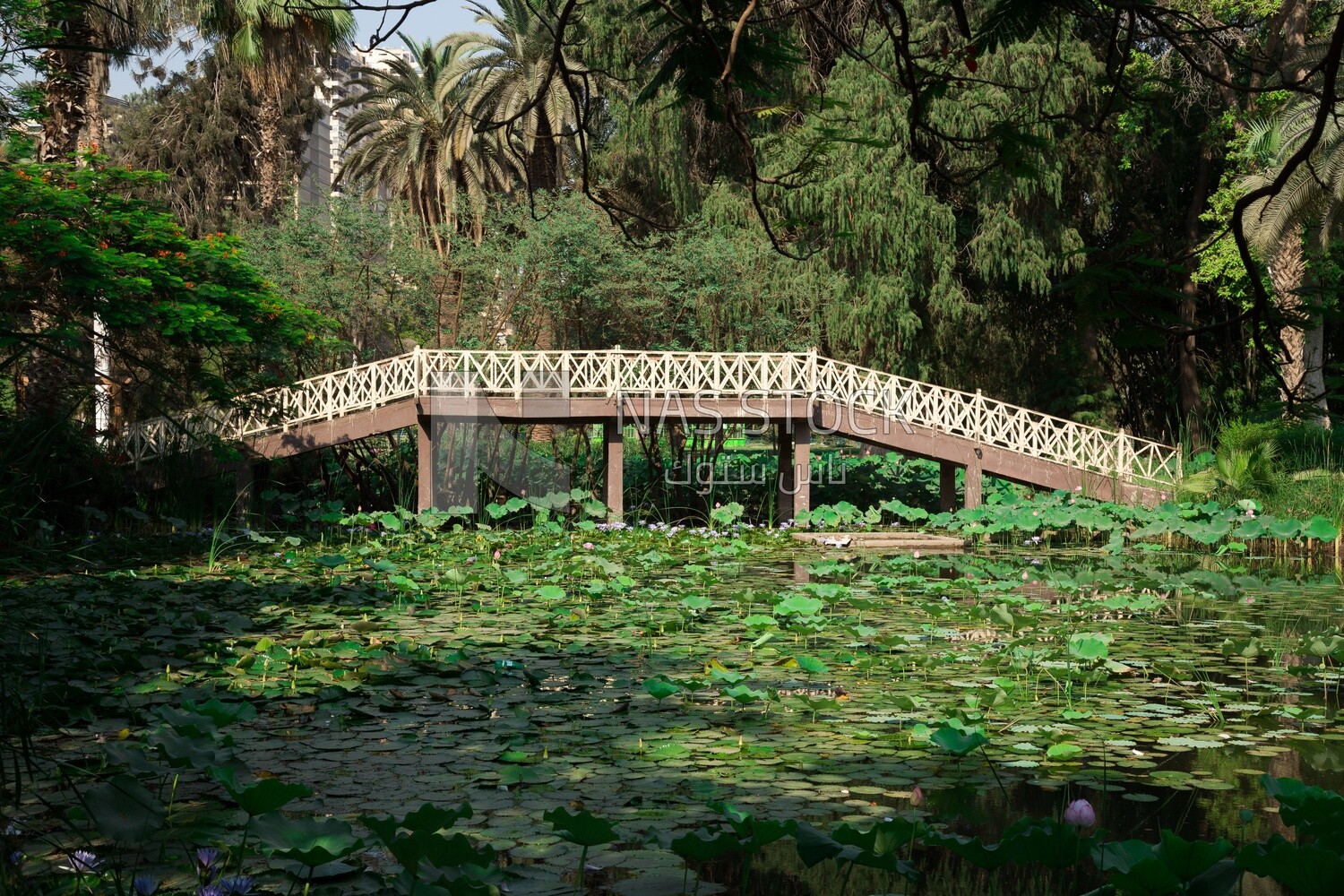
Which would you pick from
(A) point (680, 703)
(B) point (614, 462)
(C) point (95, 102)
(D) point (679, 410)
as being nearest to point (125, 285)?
(C) point (95, 102)

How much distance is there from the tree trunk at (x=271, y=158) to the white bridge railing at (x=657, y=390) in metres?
7.63

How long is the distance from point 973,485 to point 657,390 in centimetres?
551

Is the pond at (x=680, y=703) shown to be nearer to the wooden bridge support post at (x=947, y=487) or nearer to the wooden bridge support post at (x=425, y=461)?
the wooden bridge support post at (x=425, y=461)

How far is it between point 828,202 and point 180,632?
17583 mm

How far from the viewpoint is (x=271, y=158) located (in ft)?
84.2

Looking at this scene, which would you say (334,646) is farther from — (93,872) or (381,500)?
(381,500)

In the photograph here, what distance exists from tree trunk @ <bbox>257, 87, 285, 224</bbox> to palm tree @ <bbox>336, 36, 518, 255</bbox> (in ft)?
13.1

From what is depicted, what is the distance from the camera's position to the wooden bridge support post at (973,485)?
19531 millimetres

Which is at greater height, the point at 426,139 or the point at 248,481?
the point at 426,139

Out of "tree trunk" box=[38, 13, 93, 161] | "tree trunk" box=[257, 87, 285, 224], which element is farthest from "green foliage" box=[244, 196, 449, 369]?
"tree trunk" box=[38, 13, 93, 161]

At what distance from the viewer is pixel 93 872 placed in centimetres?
296

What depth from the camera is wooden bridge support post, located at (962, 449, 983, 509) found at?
1953 cm

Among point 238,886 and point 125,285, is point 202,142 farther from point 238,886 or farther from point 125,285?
point 238,886

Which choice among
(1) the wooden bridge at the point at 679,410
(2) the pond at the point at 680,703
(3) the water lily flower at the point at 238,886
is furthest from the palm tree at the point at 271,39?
(3) the water lily flower at the point at 238,886
